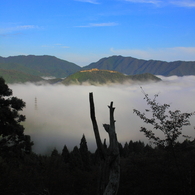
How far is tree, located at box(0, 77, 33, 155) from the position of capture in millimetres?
15586

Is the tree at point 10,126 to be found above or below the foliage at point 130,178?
above

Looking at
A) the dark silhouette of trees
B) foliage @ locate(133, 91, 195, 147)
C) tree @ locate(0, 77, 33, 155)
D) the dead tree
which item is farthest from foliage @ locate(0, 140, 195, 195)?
the dead tree

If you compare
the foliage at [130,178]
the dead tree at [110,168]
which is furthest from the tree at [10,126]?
the dead tree at [110,168]

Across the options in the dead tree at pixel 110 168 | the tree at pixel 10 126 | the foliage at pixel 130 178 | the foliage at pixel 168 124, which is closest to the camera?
the dead tree at pixel 110 168

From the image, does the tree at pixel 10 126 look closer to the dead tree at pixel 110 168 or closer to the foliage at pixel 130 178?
the foliage at pixel 130 178

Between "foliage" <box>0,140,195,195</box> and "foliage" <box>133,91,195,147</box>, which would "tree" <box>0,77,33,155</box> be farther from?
"foliage" <box>133,91,195,147</box>

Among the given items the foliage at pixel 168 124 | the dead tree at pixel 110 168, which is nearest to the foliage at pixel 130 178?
the foliage at pixel 168 124

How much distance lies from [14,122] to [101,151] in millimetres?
9925

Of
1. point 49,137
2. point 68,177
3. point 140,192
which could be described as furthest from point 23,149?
point 49,137

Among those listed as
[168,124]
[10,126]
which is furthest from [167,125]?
[10,126]

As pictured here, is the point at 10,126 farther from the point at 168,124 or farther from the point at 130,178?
the point at 168,124

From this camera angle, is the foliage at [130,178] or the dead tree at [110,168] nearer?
the dead tree at [110,168]

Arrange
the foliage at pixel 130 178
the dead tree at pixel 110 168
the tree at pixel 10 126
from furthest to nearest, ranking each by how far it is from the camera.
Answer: the tree at pixel 10 126 < the foliage at pixel 130 178 < the dead tree at pixel 110 168

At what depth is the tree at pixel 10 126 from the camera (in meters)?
15.6
